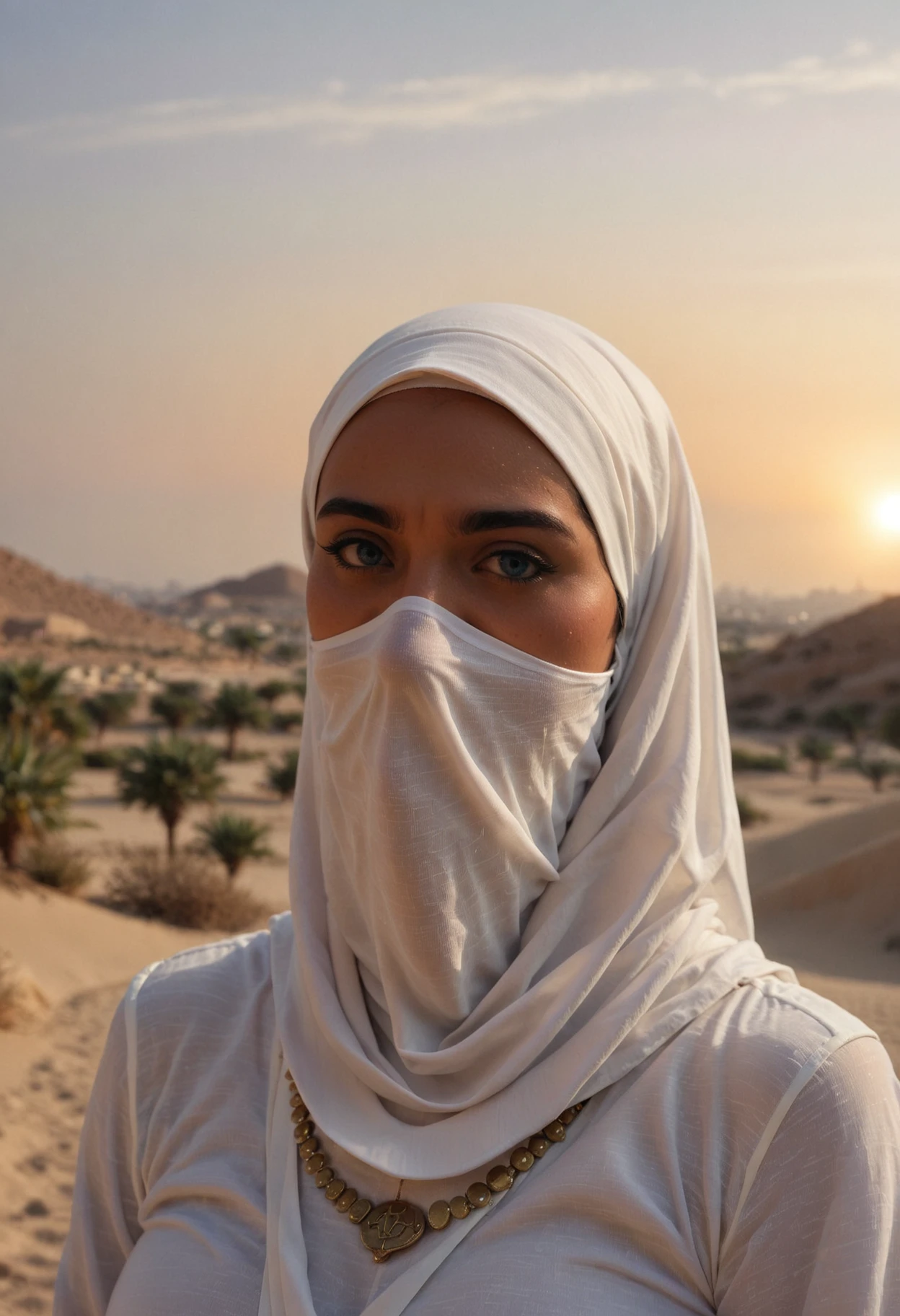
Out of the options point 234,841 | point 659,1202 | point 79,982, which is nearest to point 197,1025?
point 659,1202

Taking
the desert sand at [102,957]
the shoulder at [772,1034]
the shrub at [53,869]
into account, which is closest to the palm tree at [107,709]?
the desert sand at [102,957]

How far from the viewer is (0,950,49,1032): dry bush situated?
8.80 metres

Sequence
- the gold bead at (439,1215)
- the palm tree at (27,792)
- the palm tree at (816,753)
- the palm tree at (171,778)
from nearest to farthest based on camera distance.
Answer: the gold bead at (439,1215), the palm tree at (27,792), the palm tree at (171,778), the palm tree at (816,753)

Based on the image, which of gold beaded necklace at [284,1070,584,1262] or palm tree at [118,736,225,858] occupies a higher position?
palm tree at [118,736,225,858]

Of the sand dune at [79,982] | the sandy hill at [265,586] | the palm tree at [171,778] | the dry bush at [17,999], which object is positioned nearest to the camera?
the sand dune at [79,982]

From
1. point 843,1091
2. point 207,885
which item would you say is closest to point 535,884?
point 843,1091

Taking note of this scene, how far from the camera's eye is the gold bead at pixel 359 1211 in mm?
1450

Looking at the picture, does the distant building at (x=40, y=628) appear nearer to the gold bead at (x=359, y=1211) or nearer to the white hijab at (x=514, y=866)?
the white hijab at (x=514, y=866)

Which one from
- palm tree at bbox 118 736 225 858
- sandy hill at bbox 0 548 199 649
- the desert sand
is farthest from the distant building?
palm tree at bbox 118 736 225 858

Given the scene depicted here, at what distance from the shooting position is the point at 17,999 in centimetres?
898

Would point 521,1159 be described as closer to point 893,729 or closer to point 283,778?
point 283,778

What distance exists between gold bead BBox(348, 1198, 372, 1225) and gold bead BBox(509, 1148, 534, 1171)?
0.20 meters

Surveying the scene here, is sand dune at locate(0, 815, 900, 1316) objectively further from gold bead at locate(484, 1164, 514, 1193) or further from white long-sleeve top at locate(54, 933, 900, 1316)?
gold bead at locate(484, 1164, 514, 1193)

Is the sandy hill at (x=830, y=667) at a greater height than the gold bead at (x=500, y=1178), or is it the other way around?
the sandy hill at (x=830, y=667)
